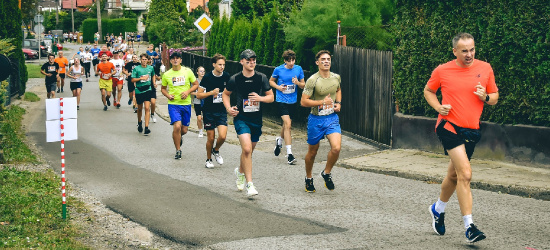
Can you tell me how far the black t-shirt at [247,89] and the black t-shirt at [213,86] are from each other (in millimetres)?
1992

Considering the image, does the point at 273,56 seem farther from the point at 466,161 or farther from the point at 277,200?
the point at 466,161

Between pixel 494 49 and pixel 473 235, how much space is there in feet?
18.9

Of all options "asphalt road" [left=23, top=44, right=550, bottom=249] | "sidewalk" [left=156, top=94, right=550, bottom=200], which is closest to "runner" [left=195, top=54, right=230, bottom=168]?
"asphalt road" [left=23, top=44, right=550, bottom=249]

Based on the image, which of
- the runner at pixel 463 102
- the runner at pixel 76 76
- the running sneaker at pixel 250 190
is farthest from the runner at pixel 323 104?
the runner at pixel 76 76

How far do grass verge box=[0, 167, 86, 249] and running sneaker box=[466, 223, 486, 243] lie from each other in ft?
11.8

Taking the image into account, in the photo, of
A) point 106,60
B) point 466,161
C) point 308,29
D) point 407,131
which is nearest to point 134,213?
point 466,161

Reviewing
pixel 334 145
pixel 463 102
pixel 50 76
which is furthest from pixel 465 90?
pixel 50 76

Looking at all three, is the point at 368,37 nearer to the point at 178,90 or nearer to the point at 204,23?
the point at 178,90

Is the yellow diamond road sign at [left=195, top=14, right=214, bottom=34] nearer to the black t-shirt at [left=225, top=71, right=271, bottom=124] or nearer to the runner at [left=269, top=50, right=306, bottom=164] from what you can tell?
the runner at [left=269, top=50, right=306, bottom=164]

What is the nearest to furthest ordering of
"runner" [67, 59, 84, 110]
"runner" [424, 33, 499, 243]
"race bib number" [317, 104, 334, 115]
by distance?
"runner" [424, 33, 499, 243] < "race bib number" [317, 104, 334, 115] < "runner" [67, 59, 84, 110]

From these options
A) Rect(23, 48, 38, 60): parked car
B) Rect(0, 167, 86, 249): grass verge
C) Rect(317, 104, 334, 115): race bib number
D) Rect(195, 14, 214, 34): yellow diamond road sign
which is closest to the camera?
Rect(0, 167, 86, 249): grass verge

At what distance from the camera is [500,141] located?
11.7 m

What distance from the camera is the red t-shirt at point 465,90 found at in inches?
280

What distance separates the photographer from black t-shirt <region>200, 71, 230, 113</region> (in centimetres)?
1192
